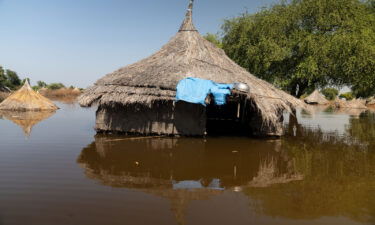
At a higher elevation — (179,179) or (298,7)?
(298,7)

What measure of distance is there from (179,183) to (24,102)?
1788 cm

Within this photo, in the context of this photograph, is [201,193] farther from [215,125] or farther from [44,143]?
[215,125]

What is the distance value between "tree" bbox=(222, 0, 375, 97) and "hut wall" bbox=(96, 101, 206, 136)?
7.71m

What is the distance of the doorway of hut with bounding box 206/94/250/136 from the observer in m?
12.0

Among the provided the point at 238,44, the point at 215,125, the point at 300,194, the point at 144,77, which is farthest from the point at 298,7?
the point at 300,194

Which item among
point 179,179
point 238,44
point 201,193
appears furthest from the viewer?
point 238,44

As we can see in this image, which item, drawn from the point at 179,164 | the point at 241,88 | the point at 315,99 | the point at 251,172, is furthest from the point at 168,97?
the point at 315,99

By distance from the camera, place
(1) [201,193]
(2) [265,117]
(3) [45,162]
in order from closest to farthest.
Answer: (1) [201,193] → (3) [45,162] → (2) [265,117]

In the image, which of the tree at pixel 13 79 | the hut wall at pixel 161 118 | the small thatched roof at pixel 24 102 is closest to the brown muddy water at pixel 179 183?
the hut wall at pixel 161 118

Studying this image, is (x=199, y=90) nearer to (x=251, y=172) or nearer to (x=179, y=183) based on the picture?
(x=251, y=172)

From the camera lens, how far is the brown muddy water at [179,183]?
163 inches

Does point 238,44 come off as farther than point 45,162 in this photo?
Yes

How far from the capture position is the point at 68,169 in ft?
20.2

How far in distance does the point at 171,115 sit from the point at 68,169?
4.73 meters
